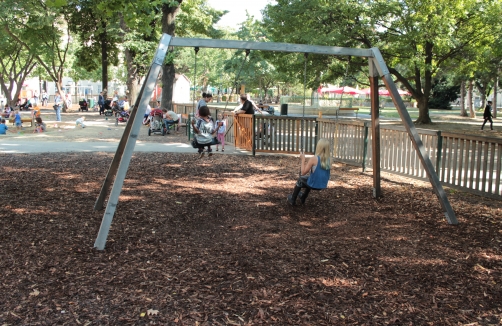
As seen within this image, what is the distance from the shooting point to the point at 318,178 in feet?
22.7

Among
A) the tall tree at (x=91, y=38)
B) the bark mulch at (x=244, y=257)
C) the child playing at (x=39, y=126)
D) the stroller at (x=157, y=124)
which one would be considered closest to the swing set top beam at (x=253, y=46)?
the bark mulch at (x=244, y=257)

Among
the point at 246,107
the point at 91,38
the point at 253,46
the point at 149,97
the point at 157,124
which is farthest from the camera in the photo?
the point at 91,38

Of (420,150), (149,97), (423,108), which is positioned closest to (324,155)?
(420,150)

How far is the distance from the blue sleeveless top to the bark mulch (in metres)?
0.38

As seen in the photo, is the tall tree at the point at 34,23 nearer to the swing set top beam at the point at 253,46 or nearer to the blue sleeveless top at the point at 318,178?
the swing set top beam at the point at 253,46

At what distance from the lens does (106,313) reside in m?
3.68

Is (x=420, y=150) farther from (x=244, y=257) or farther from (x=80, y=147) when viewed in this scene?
(x=80, y=147)

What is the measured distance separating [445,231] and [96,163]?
7.60m

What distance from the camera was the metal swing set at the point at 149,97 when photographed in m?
5.25

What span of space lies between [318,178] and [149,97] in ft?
8.78

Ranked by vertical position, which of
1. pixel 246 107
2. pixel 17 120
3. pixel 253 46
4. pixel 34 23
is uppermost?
pixel 34 23

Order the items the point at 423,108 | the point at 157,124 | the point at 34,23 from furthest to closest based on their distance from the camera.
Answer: the point at 34,23 → the point at 423,108 → the point at 157,124

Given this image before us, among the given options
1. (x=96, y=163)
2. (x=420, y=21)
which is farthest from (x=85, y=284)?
(x=420, y=21)

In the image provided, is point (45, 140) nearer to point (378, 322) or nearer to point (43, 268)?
point (43, 268)
